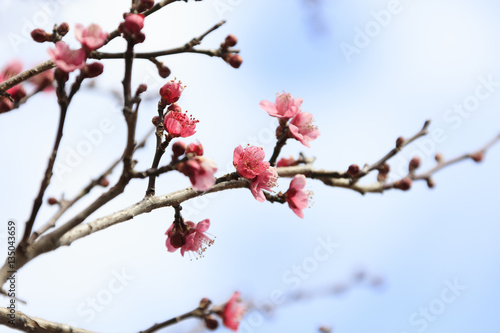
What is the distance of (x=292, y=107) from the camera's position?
8.30 feet

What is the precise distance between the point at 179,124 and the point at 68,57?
0.55 m

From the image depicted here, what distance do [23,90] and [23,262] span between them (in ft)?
3.67

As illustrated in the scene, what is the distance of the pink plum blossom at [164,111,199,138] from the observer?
2.08m

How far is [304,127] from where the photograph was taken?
2594 millimetres

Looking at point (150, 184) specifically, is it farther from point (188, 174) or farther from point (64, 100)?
point (64, 100)

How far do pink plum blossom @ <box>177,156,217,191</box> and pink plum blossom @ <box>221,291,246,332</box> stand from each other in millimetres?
456

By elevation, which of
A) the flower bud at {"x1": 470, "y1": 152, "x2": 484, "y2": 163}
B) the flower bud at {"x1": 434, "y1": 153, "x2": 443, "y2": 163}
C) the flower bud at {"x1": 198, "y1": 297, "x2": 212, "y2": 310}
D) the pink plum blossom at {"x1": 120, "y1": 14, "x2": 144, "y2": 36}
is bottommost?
the flower bud at {"x1": 198, "y1": 297, "x2": 212, "y2": 310}

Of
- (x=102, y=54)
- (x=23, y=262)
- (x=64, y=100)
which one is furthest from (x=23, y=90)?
(x=23, y=262)

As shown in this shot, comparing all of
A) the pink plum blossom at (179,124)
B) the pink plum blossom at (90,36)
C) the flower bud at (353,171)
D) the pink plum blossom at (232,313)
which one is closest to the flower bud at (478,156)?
the flower bud at (353,171)

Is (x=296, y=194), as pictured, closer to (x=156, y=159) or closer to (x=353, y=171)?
(x=353, y=171)

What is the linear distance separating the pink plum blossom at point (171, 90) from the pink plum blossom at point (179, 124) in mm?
81

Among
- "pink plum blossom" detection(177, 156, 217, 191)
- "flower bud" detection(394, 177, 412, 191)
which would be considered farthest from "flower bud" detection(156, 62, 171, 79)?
"flower bud" detection(394, 177, 412, 191)

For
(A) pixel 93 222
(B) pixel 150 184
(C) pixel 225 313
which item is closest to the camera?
(C) pixel 225 313

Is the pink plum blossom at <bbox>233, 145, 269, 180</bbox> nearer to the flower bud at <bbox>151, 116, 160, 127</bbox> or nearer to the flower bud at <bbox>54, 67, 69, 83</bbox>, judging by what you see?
the flower bud at <bbox>151, 116, 160, 127</bbox>
